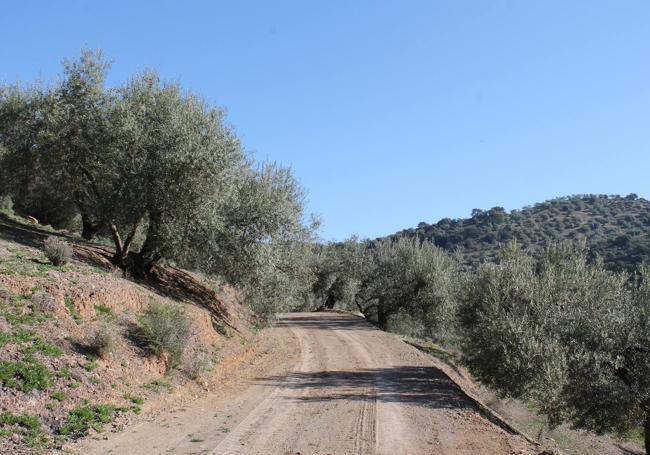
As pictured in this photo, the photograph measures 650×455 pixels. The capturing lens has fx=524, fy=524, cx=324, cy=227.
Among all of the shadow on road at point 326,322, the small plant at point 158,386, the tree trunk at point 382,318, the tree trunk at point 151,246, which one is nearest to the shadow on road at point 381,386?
the small plant at point 158,386

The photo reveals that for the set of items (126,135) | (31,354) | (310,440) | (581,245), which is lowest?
(310,440)

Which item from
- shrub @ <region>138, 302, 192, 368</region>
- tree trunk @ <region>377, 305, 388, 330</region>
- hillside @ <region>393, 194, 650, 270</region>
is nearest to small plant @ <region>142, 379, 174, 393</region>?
shrub @ <region>138, 302, 192, 368</region>

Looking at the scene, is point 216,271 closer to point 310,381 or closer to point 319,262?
point 310,381

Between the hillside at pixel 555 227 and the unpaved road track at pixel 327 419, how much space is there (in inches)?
2013

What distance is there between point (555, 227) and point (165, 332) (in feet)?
348

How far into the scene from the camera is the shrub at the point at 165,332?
52.0 ft

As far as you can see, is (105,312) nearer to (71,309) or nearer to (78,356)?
(71,309)

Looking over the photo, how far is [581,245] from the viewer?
23.8m

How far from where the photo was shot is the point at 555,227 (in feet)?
355

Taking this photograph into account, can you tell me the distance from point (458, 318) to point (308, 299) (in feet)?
105

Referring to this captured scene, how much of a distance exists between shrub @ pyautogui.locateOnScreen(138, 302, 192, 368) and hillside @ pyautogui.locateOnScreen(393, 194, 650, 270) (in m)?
57.9

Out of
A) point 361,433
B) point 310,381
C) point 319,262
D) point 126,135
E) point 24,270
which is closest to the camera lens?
point 361,433

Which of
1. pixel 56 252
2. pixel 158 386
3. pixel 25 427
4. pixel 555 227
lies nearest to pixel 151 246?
pixel 56 252

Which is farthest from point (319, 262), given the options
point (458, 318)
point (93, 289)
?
point (93, 289)
